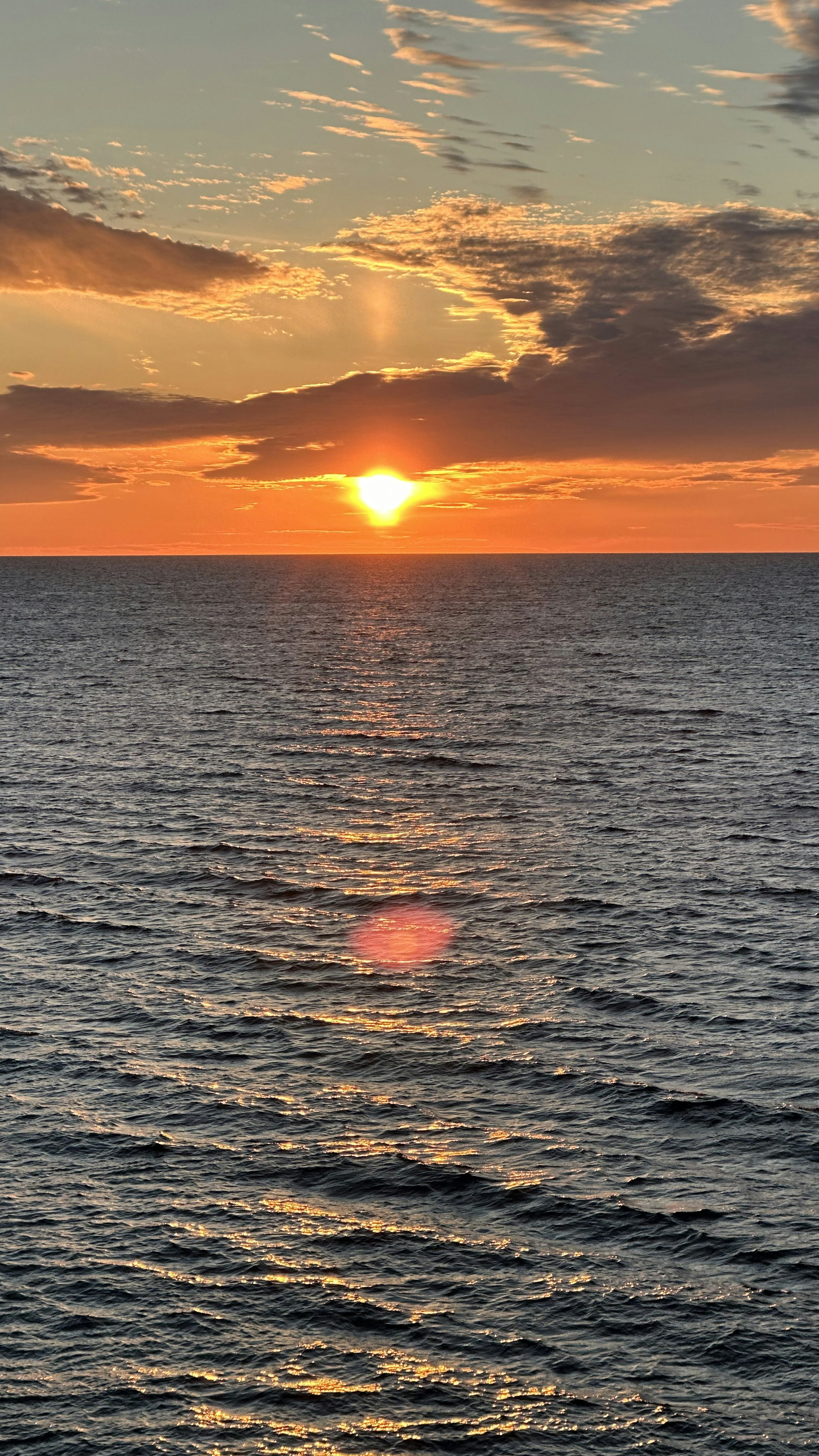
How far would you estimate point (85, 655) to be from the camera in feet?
435

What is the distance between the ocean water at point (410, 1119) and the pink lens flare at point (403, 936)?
467 mm

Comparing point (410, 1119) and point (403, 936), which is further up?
point (403, 936)

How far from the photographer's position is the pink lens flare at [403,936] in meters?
36.0

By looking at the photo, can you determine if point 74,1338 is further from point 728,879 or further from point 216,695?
point 216,695

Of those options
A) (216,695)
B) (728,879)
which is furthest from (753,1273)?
(216,695)

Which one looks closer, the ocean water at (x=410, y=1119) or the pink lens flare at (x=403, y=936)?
the ocean water at (x=410, y=1119)

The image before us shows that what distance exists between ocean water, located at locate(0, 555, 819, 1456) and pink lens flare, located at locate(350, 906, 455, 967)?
0.47m

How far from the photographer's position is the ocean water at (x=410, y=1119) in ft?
59.3

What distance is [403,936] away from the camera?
37719 millimetres

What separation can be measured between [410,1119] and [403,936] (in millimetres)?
11955

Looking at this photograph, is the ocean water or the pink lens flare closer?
the ocean water

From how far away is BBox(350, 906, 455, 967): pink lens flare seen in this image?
36.0 m

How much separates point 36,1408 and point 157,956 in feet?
59.9

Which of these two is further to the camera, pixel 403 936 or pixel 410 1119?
pixel 403 936
